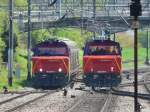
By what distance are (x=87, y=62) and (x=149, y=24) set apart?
2666 centimetres

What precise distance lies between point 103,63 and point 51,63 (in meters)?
3.20

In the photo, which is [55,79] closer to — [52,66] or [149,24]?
[52,66]

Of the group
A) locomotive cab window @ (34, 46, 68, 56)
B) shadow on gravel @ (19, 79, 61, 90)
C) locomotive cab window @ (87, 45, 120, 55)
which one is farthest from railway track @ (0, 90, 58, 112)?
shadow on gravel @ (19, 79, 61, 90)

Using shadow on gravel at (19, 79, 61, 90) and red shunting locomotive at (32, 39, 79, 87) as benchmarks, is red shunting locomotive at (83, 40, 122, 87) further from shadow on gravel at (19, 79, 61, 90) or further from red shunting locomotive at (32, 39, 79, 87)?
shadow on gravel at (19, 79, 61, 90)

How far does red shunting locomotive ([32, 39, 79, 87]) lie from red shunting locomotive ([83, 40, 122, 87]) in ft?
4.45

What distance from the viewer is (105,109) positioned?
27172 mm

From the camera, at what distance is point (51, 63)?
139ft

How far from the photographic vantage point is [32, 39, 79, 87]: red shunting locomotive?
42219 millimetres

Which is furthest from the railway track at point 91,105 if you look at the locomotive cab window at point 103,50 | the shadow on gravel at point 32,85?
the shadow on gravel at point 32,85

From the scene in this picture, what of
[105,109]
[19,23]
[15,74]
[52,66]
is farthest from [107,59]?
[19,23]

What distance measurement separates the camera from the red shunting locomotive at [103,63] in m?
41.4

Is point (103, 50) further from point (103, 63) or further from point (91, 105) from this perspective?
point (91, 105)

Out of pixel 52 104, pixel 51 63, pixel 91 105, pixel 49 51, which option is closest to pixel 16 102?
pixel 52 104

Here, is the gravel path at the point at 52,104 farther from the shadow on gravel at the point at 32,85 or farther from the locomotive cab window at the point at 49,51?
the shadow on gravel at the point at 32,85
